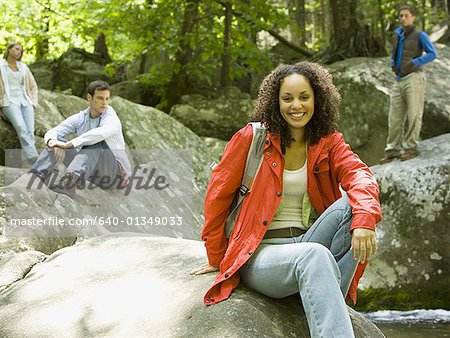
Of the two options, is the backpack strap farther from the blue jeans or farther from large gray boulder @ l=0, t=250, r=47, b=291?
the blue jeans

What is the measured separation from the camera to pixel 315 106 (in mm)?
3205

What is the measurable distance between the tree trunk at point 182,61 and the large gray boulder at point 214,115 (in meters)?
0.56

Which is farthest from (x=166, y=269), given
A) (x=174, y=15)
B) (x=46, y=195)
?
(x=174, y=15)

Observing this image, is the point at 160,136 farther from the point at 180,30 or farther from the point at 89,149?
the point at 180,30

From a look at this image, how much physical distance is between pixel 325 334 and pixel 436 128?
300 inches

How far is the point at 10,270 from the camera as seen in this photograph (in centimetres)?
415

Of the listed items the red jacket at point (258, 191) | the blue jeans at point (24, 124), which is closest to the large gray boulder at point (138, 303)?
the red jacket at point (258, 191)

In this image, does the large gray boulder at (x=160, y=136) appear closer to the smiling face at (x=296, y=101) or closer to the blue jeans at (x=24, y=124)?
the blue jeans at (x=24, y=124)

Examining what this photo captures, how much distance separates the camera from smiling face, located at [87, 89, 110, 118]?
20.6ft

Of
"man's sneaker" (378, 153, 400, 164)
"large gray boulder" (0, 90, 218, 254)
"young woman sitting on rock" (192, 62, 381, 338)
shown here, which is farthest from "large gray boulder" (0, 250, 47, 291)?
"man's sneaker" (378, 153, 400, 164)

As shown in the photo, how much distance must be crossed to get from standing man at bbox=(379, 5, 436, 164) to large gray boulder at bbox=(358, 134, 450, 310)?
79 cm

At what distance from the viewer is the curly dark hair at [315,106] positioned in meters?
3.13

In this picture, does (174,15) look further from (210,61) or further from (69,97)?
(69,97)

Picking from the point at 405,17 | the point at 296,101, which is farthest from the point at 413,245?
the point at 296,101
